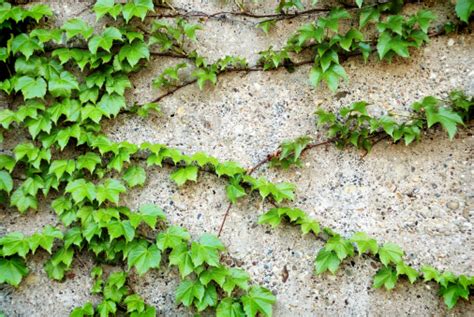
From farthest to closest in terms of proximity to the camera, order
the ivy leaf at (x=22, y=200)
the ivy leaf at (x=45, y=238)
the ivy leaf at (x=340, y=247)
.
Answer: the ivy leaf at (x=22, y=200) → the ivy leaf at (x=45, y=238) → the ivy leaf at (x=340, y=247)

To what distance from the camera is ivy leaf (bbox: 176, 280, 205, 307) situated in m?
2.14

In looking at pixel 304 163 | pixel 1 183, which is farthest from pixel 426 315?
pixel 1 183

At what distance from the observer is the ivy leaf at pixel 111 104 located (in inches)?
91.4

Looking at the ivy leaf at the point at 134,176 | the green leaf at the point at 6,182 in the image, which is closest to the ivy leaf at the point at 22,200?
the green leaf at the point at 6,182

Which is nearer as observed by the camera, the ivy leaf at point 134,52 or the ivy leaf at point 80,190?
the ivy leaf at point 80,190

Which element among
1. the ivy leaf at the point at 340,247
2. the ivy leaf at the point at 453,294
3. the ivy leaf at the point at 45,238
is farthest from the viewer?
Result: the ivy leaf at the point at 45,238

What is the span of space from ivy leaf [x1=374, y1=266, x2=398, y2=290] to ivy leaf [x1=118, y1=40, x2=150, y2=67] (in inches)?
61.4

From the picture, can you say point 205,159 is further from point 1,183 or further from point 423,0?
point 423,0

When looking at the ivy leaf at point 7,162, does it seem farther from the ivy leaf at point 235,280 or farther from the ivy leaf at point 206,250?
the ivy leaf at point 235,280

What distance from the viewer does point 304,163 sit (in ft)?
7.48

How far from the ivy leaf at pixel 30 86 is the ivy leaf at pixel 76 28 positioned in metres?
0.28

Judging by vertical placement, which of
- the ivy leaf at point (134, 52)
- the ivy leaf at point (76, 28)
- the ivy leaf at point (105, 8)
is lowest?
the ivy leaf at point (134, 52)

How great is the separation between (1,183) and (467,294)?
2.26 m

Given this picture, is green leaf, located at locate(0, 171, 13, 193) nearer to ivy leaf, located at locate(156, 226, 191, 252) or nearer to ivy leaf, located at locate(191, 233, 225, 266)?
ivy leaf, located at locate(156, 226, 191, 252)
